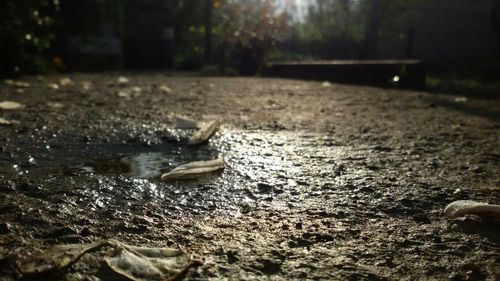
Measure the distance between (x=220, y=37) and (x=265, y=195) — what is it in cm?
1074

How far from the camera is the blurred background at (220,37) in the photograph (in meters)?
6.19

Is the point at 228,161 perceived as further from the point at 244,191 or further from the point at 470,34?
the point at 470,34

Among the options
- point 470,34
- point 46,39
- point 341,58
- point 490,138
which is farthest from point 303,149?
point 341,58

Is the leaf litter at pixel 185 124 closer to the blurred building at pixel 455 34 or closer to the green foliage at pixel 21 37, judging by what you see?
the green foliage at pixel 21 37

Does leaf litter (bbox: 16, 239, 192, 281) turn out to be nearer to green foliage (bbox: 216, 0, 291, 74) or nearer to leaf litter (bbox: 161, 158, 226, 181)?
leaf litter (bbox: 161, 158, 226, 181)

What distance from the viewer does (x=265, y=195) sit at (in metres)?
1.38

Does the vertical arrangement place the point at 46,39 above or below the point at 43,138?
above

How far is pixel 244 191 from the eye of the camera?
4.66 feet

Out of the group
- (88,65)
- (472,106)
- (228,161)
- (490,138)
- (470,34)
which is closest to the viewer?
(228,161)

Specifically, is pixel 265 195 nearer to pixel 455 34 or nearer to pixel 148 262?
pixel 148 262

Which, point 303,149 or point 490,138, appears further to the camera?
point 490,138

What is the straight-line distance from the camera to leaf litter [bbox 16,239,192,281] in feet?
2.85

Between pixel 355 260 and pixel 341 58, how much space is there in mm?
14886

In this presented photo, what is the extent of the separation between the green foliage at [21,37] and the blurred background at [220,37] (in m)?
0.01
